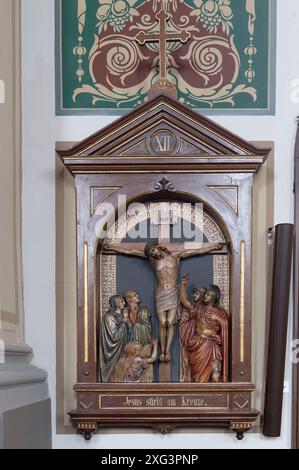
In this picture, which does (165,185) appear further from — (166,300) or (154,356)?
(154,356)

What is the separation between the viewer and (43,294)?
308cm

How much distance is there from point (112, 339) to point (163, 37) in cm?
124

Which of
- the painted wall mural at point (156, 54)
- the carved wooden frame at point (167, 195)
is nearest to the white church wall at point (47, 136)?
the painted wall mural at point (156, 54)

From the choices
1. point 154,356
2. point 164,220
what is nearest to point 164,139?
point 164,220

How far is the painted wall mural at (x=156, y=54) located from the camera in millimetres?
3139

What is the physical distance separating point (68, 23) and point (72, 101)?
13.3 inches

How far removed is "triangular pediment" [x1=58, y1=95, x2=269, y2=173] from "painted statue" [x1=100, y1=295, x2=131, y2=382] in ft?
2.13

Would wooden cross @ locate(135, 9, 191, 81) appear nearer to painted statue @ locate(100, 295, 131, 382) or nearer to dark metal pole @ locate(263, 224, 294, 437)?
dark metal pole @ locate(263, 224, 294, 437)

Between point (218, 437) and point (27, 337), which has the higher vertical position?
point (27, 337)

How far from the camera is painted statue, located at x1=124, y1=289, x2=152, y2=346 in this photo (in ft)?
9.84

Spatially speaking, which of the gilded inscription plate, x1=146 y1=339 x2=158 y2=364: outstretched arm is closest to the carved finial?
x1=146 y1=339 x2=158 y2=364: outstretched arm
